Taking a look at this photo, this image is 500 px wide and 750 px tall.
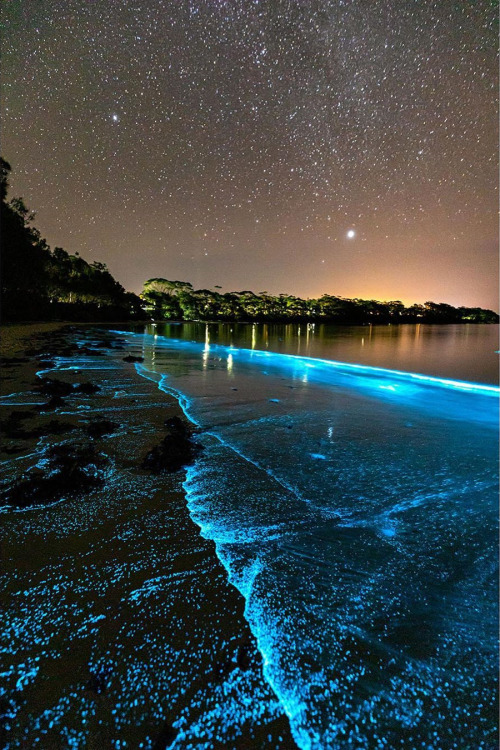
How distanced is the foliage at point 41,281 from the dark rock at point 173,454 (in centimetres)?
3068

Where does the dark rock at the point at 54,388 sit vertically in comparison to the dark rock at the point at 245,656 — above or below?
above

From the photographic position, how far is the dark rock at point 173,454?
11.9 ft

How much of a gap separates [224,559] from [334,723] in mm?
1083

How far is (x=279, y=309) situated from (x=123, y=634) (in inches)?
6711

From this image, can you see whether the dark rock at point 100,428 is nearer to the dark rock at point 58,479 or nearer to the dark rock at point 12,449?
the dark rock at point 58,479

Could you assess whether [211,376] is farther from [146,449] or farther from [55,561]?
[55,561]

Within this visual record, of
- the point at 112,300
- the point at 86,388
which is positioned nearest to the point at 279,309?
the point at 112,300

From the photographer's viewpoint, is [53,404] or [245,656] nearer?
[245,656]

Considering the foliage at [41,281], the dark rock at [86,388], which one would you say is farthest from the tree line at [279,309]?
the dark rock at [86,388]

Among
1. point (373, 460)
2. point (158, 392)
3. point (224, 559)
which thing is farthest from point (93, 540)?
point (158, 392)

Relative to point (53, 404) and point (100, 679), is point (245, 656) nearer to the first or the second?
point (100, 679)

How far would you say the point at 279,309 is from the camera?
550 ft

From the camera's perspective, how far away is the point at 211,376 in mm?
10875

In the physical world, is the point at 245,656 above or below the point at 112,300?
below
